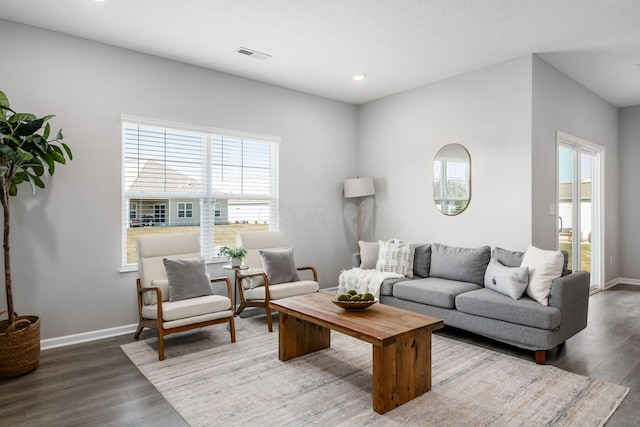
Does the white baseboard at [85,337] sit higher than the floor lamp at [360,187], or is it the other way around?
the floor lamp at [360,187]

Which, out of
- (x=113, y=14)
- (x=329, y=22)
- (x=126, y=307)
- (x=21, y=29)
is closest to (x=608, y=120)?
(x=329, y=22)

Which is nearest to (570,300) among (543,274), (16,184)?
(543,274)

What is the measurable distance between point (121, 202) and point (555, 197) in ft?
15.8

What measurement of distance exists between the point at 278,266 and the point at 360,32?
2585mm

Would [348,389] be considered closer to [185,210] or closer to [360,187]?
[185,210]

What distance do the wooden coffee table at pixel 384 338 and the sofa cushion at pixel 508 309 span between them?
35.7 inches

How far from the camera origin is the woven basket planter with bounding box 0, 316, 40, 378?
2.85 m

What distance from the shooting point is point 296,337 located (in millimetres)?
3279

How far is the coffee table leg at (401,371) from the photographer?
241cm

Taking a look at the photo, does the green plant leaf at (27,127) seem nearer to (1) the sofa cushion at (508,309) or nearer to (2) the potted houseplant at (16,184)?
(2) the potted houseplant at (16,184)

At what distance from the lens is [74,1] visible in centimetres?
308

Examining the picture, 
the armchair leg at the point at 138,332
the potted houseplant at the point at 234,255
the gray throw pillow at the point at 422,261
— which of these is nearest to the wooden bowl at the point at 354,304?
the potted houseplant at the point at 234,255

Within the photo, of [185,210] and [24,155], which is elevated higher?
[24,155]

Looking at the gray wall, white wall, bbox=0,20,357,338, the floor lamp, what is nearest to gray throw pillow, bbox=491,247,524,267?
the floor lamp
